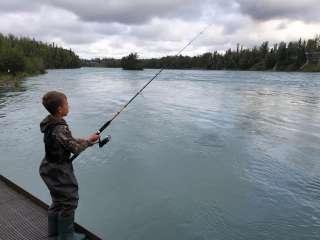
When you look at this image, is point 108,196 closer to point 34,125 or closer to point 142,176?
point 142,176

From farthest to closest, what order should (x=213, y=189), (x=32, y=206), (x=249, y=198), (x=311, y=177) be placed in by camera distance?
(x=311, y=177) → (x=213, y=189) → (x=249, y=198) → (x=32, y=206)

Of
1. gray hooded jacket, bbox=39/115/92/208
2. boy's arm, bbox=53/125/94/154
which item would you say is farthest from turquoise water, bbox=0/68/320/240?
boy's arm, bbox=53/125/94/154

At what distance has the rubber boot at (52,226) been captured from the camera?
115 inches

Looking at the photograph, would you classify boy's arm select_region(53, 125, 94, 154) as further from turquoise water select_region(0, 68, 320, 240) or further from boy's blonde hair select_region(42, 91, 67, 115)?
turquoise water select_region(0, 68, 320, 240)

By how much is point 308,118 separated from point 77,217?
44.1ft

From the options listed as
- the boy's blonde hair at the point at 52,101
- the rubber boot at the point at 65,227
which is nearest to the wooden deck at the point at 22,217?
the rubber boot at the point at 65,227

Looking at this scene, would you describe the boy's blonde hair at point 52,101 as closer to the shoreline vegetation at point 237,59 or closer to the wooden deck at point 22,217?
the wooden deck at point 22,217

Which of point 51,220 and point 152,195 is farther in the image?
point 152,195

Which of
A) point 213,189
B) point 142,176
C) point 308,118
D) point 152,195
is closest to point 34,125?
point 142,176

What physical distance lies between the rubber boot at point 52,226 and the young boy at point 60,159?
0.04 ft

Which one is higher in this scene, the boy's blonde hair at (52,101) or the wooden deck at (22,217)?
the boy's blonde hair at (52,101)

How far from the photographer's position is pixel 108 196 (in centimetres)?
604

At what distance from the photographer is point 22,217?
3.46 metres

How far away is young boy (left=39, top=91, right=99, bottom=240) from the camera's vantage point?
2.59m
